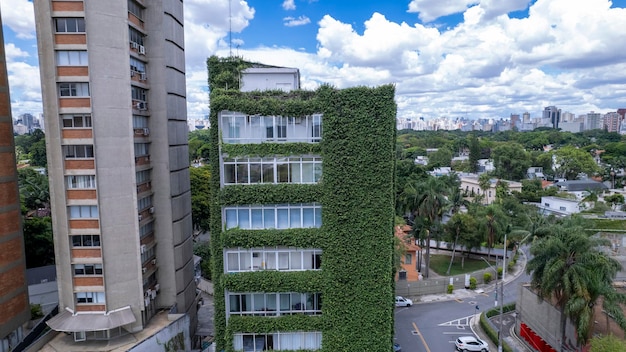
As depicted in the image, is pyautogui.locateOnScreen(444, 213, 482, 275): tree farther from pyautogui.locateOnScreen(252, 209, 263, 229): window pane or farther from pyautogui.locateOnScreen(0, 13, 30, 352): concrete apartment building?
pyautogui.locateOnScreen(0, 13, 30, 352): concrete apartment building

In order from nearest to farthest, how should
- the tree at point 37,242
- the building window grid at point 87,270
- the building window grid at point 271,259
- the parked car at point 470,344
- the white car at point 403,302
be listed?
the building window grid at point 271,259 → the building window grid at point 87,270 → the parked car at point 470,344 → the tree at point 37,242 → the white car at point 403,302

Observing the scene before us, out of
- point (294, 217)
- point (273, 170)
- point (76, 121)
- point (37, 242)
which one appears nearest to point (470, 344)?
point (294, 217)

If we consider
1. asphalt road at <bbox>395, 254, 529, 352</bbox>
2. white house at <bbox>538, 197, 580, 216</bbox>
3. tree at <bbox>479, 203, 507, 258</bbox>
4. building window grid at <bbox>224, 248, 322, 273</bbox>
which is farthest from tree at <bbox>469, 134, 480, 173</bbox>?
building window grid at <bbox>224, 248, 322, 273</bbox>

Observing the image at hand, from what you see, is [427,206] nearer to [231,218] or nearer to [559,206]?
[231,218]

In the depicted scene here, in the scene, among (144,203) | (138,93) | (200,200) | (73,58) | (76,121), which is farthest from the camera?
(200,200)

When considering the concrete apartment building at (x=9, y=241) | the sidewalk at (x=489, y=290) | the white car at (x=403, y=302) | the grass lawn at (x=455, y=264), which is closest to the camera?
the concrete apartment building at (x=9, y=241)

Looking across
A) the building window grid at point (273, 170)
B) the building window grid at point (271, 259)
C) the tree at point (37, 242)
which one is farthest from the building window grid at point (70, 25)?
the tree at point (37, 242)

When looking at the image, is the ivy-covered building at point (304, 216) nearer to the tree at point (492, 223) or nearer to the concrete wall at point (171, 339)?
the concrete wall at point (171, 339)
